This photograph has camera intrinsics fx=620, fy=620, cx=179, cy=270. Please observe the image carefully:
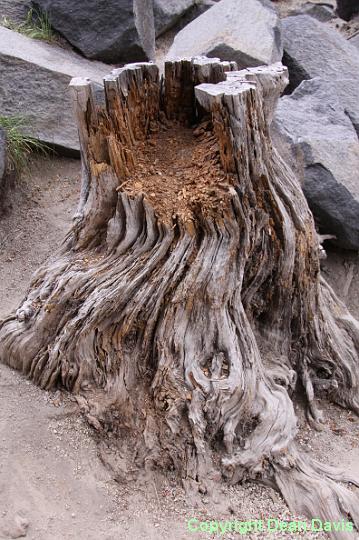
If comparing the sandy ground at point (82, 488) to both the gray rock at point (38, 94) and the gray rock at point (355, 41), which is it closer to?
the gray rock at point (38, 94)

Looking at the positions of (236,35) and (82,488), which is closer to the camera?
(82,488)

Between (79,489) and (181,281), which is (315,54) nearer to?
(181,281)

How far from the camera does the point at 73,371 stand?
3.01m

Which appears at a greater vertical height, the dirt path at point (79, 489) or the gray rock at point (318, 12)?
the gray rock at point (318, 12)

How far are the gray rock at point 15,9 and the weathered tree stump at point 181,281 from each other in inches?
167

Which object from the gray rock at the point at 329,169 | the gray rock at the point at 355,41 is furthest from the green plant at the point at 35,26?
the gray rock at the point at 355,41

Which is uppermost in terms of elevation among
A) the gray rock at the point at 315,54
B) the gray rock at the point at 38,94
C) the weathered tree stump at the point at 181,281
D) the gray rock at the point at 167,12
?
the gray rock at the point at 167,12

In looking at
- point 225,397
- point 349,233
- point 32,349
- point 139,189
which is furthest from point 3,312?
point 349,233

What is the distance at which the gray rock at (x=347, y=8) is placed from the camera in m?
9.75

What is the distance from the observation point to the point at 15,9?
677cm

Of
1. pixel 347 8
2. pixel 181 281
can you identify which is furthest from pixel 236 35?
pixel 181 281

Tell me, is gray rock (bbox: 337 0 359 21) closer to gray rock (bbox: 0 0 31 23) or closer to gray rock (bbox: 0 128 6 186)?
gray rock (bbox: 0 0 31 23)

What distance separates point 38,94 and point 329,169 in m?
2.64

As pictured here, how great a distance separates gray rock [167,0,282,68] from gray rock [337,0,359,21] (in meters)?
3.12
